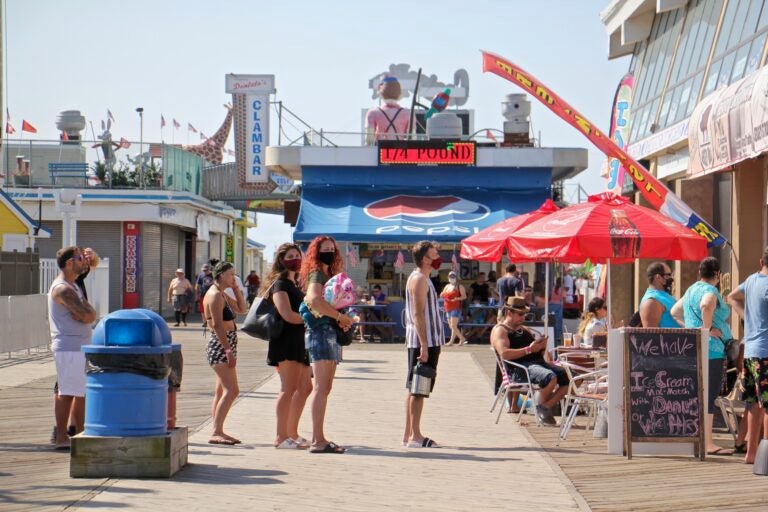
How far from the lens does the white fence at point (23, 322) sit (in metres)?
21.1

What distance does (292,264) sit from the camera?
1097cm

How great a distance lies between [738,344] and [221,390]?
4.76 meters

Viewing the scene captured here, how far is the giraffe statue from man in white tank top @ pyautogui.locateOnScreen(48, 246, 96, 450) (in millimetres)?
37896

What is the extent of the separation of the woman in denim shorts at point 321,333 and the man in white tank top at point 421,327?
0.71 meters

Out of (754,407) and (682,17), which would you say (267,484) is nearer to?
(754,407)

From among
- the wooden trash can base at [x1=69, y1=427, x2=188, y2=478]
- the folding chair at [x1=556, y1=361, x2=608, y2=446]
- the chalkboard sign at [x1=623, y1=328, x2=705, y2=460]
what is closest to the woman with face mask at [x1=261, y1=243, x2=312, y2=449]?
the wooden trash can base at [x1=69, y1=427, x2=188, y2=478]

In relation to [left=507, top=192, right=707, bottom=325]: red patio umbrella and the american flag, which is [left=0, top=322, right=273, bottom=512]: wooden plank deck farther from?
the american flag

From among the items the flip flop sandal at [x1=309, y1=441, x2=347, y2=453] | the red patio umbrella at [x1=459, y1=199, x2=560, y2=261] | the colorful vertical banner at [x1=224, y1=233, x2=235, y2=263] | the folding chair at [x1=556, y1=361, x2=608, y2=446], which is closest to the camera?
the flip flop sandal at [x1=309, y1=441, x2=347, y2=453]

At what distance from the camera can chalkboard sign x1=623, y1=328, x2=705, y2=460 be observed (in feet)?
35.3

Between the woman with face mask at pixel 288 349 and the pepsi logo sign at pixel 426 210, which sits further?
the pepsi logo sign at pixel 426 210

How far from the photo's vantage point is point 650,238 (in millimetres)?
12836

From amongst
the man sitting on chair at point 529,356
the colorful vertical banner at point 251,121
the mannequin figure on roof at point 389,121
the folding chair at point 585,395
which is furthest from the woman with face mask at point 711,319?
the colorful vertical banner at point 251,121

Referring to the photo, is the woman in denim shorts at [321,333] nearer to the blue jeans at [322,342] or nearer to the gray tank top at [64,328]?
the blue jeans at [322,342]

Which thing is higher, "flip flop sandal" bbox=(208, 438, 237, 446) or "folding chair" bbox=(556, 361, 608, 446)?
"folding chair" bbox=(556, 361, 608, 446)
